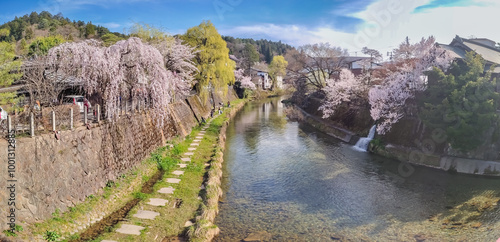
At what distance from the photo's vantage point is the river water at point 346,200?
12.8 m

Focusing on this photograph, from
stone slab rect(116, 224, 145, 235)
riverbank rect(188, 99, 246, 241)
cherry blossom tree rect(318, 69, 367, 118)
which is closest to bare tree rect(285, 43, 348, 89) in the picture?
cherry blossom tree rect(318, 69, 367, 118)

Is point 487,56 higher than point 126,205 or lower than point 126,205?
higher

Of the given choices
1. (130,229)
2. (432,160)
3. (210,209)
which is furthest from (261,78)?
(130,229)

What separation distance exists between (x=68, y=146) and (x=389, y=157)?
70.6ft

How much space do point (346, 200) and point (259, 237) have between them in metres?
5.89

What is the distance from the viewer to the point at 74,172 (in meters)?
11.6

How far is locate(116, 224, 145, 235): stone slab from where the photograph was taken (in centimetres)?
1095

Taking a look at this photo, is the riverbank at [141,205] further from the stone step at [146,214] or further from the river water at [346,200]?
the river water at [346,200]

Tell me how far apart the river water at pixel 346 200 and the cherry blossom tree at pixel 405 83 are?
4.24 m

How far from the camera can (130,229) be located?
36.6ft

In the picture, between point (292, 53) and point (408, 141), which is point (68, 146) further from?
point (292, 53)

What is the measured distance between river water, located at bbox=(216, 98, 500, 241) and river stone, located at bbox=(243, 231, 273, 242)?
0.37 feet

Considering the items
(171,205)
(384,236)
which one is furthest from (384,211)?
(171,205)

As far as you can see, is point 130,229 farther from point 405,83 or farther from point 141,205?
point 405,83
